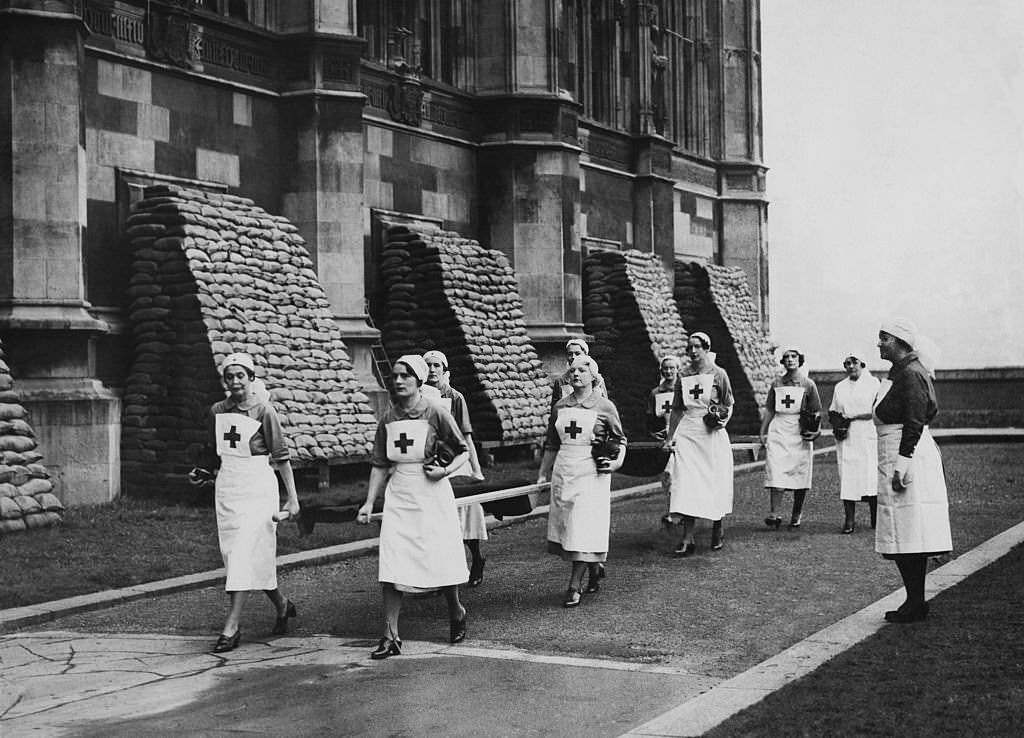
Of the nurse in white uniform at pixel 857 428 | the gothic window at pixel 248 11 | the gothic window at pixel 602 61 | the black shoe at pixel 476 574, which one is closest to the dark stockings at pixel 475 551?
the black shoe at pixel 476 574

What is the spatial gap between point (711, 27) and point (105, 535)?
91.0ft

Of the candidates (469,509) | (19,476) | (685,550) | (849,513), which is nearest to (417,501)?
(469,509)

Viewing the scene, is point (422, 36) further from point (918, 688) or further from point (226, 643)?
point (918, 688)

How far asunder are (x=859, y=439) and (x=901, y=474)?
23.7 feet

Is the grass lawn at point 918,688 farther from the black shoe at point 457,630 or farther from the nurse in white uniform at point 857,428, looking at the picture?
the nurse in white uniform at point 857,428

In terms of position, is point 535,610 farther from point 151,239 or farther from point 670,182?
point 670,182

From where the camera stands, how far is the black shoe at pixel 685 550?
1405 cm

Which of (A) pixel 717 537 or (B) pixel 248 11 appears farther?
(B) pixel 248 11

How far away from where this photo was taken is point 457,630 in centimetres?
967

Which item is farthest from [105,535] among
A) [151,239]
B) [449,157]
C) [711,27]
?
[711,27]

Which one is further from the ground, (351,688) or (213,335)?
(213,335)

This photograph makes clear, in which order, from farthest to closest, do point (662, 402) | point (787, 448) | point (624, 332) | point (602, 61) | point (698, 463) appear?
point (602, 61) → point (624, 332) → point (787, 448) → point (662, 402) → point (698, 463)

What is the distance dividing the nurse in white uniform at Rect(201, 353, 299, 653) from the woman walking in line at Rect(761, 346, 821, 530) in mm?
7987

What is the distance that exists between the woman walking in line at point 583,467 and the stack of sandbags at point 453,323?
11.7 metres
